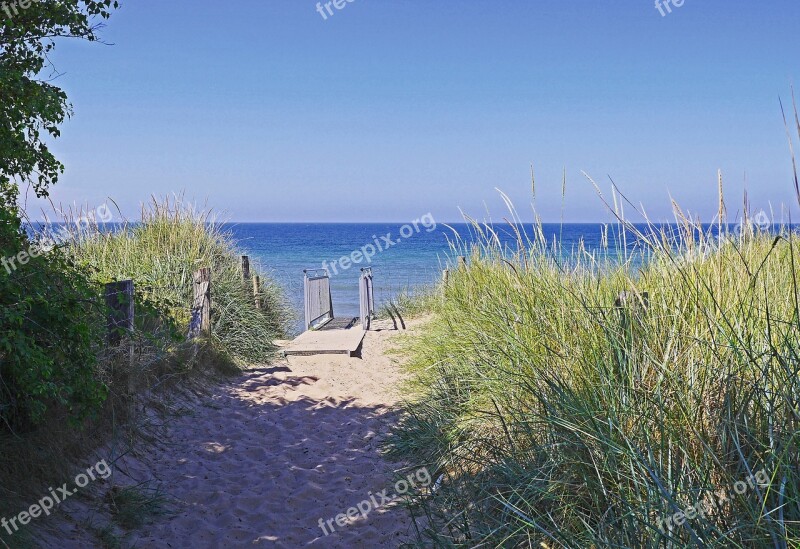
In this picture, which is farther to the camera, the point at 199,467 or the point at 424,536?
the point at 199,467

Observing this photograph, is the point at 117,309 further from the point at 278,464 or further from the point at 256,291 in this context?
the point at 256,291

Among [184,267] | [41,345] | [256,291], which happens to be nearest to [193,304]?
[184,267]

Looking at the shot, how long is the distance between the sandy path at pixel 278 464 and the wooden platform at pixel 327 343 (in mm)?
815

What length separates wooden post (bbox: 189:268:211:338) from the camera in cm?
849

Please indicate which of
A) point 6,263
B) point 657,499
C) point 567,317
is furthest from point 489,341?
point 6,263

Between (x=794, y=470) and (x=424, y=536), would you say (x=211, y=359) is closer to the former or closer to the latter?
(x=424, y=536)

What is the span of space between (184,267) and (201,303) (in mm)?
1018

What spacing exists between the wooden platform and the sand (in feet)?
2.82

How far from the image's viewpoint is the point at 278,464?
5.63 m

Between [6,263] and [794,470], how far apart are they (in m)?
4.05

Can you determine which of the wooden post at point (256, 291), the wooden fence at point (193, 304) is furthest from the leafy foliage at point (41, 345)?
the wooden post at point (256, 291)

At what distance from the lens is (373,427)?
6605 mm

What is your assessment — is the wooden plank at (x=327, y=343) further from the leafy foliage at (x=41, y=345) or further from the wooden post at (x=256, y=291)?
the leafy foliage at (x=41, y=345)

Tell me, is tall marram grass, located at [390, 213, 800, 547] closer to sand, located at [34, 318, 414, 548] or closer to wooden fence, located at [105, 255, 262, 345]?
sand, located at [34, 318, 414, 548]
